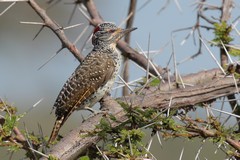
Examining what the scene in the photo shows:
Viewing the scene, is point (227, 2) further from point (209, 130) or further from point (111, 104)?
point (209, 130)

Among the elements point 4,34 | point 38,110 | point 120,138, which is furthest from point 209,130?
point 4,34

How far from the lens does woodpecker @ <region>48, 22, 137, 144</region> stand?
Result: 508cm

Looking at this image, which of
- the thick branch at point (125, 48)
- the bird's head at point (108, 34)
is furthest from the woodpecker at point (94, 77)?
the thick branch at point (125, 48)

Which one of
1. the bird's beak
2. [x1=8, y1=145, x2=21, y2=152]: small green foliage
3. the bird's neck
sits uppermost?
[x1=8, y1=145, x2=21, y2=152]: small green foliage

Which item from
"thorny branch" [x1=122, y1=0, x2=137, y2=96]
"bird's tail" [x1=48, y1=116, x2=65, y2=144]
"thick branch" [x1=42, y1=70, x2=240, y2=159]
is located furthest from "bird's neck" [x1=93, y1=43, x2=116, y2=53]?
"thick branch" [x1=42, y1=70, x2=240, y2=159]

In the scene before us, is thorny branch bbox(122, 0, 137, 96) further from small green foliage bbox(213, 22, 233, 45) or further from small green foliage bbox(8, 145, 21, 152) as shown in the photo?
small green foliage bbox(8, 145, 21, 152)

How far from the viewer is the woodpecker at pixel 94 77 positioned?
5.08 meters

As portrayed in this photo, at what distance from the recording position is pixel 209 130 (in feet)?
10.5

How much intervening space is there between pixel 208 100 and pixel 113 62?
2.10 metres

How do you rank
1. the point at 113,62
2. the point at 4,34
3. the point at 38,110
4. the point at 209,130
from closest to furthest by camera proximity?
the point at 209,130 → the point at 113,62 → the point at 38,110 → the point at 4,34

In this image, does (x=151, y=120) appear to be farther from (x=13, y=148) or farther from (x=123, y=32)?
(x=123, y=32)

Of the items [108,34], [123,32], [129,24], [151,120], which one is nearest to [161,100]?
[151,120]

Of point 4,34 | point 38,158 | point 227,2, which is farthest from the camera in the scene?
point 4,34

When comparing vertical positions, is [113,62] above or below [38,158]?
below
